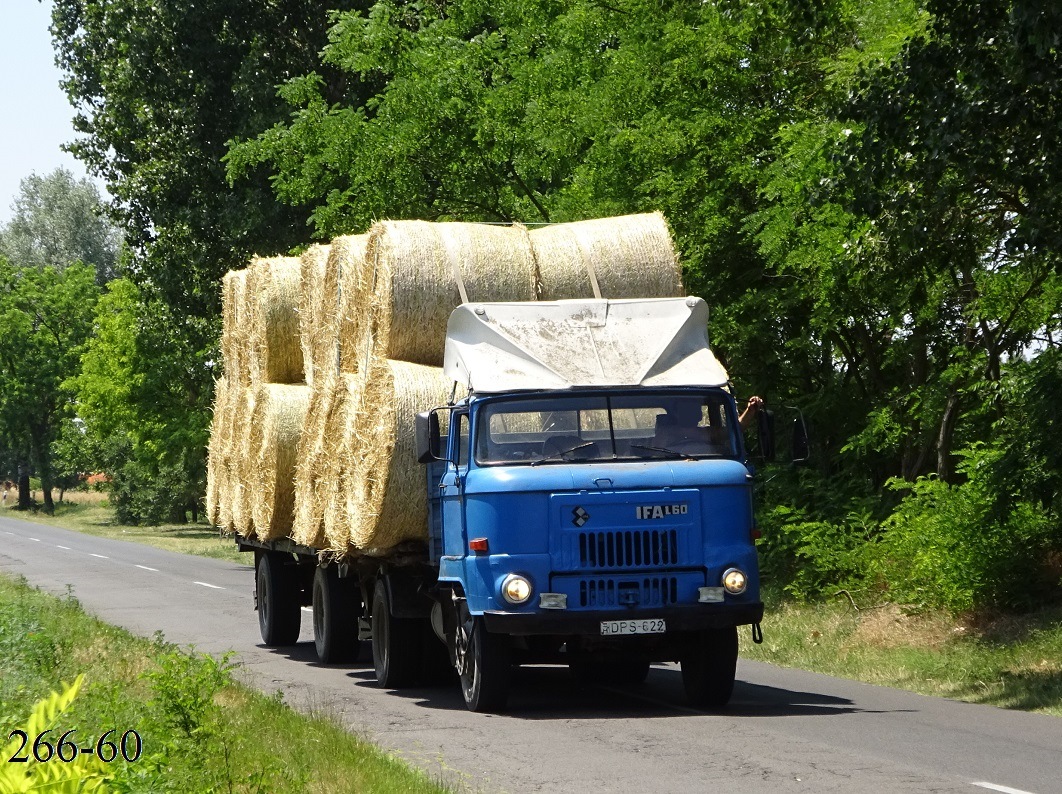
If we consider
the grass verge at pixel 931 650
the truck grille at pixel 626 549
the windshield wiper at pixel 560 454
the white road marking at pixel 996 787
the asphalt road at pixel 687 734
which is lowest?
the white road marking at pixel 996 787

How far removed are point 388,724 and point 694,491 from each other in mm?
2662

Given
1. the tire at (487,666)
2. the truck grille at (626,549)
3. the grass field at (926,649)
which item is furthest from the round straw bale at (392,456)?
the grass field at (926,649)

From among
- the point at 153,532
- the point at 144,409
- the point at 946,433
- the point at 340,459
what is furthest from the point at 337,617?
the point at 153,532

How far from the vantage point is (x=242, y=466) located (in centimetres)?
1623

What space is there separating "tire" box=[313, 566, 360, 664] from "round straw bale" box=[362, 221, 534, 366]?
3.10 metres

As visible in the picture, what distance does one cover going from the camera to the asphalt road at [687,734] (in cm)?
809

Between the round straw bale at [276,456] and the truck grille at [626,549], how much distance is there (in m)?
4.99

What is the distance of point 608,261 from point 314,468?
10.2 ft

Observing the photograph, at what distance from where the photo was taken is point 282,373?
16172mm

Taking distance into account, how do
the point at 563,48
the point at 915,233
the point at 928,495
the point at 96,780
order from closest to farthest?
the point at 96,780 < the point at 915,233 < the point at 928,495 < the point at 563,48

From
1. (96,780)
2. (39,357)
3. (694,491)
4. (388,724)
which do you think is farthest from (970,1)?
(39,357)

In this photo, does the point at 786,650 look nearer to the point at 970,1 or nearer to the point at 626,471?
the point at 626,471

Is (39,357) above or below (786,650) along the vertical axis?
above

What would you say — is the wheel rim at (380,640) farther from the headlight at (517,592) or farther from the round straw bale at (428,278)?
the headlight at (517,592)
